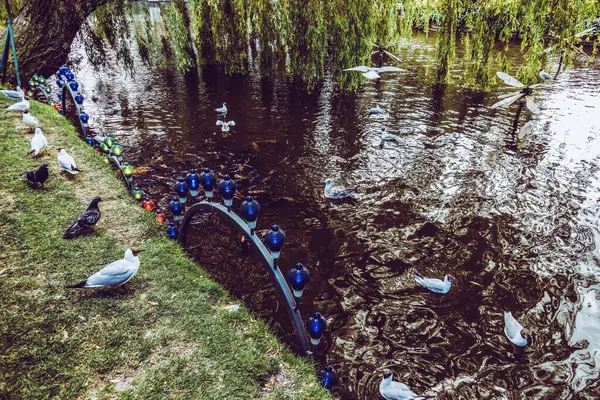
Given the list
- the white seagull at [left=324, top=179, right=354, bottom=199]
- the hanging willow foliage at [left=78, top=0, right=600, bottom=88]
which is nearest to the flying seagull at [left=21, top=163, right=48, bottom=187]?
the white seagull at [left=324, top=179, right=354, bottom=199]

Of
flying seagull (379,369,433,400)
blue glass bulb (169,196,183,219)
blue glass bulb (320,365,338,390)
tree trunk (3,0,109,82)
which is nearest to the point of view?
blue glass bulb (320,365,338,390)

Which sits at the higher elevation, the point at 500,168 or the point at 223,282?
the point at 500,168

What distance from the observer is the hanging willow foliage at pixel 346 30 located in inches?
308

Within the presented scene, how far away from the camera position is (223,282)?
4.02 meters

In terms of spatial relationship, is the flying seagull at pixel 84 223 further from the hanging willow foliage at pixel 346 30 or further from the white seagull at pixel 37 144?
the hanging willow foliage at pixel 346 30

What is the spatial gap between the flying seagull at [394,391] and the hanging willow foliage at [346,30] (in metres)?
8.11

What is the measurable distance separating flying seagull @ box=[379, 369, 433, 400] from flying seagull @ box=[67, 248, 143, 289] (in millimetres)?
2335

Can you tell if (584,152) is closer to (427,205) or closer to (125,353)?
(427,205)

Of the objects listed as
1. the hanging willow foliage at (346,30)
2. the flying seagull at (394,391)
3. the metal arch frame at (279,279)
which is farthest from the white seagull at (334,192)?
the hanging willow foliage at (346,30)

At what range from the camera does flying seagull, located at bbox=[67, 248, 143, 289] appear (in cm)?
294

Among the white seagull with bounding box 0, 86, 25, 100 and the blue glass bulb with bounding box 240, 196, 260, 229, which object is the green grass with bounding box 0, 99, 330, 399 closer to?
the blue glass bulb with bounding box 240, 196, 260, 229

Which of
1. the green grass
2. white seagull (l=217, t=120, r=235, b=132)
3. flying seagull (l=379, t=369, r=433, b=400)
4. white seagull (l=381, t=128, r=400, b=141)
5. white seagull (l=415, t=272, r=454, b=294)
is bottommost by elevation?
flying seagull (l=379, t=369, r=433, b=400)

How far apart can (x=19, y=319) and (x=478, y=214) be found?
5.66 metres

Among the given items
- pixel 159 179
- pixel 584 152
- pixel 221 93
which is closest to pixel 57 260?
pixel 159 179
